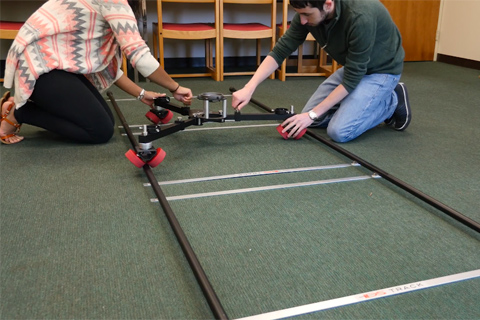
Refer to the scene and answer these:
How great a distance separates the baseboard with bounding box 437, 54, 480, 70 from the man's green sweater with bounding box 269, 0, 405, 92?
9.14ft

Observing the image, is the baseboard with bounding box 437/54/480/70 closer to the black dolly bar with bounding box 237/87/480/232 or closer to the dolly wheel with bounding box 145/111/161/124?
the black dolly bar with bounding box 237/87/480/232

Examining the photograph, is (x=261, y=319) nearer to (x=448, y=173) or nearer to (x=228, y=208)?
(x=228, y=208)

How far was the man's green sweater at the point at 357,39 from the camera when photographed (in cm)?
192

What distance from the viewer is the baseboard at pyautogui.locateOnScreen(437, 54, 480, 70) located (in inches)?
179

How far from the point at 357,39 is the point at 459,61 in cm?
346

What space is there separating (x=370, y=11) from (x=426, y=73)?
8.74 ft

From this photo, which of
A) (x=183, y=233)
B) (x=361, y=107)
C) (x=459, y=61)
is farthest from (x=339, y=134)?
(x=459, y=61)

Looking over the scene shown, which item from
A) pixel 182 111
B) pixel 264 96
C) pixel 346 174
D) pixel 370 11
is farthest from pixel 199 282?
pixel 264 96

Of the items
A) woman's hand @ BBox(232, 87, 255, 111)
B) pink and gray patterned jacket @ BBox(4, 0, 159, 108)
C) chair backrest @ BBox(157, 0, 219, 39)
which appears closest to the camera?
pink and gray patterned jacket @ BBox(4, 0, 159, 108)

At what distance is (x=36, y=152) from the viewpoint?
1.98m

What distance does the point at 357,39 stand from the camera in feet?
6.31

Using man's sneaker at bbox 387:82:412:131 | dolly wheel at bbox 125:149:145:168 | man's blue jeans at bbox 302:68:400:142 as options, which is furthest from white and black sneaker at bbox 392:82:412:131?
dolly wheel at bbox 125:149:145:168

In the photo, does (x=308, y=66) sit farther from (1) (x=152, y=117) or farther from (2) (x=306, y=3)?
(2) (x=306, y=3)

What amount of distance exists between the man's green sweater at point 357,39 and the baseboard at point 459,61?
2.79m
